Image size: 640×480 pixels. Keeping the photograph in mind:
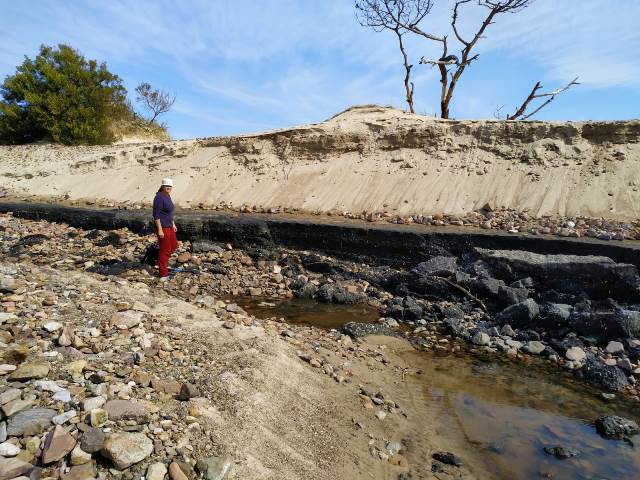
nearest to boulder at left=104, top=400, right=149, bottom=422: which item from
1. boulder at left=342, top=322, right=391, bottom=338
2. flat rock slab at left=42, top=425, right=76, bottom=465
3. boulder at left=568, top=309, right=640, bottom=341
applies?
flat rock slab at left=42, top=425, right=76, bottom=465

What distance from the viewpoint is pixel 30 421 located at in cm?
207

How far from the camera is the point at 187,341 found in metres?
3.33

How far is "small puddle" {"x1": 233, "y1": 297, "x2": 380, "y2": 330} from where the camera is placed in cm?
571

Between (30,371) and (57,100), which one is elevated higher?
(57,100)

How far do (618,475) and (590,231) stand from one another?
5181mm

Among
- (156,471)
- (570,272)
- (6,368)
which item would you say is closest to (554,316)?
(570,272)

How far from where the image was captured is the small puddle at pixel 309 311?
571 centimetres

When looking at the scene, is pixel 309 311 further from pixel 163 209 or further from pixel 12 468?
pixel 12 468

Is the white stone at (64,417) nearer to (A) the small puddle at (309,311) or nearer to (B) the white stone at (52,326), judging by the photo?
(B) the white stone at (52,326)

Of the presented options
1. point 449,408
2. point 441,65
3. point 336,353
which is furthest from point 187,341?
point 441,65

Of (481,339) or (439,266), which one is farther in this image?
(439,266)

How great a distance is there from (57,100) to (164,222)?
1436 centimetres

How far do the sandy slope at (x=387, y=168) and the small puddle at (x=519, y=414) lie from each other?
16.9 feet

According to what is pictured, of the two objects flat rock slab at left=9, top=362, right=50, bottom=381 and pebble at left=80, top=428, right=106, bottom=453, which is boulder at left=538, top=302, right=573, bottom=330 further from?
flat rock slab at left=9, top=362, right=50, bottom=381
